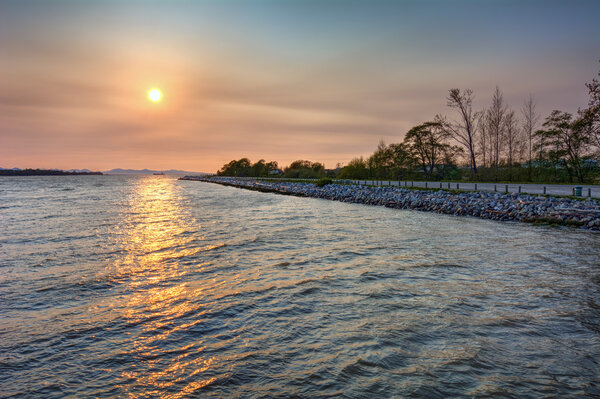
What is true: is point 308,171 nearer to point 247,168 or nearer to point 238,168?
point 247,168

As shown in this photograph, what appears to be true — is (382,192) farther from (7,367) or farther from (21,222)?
(7,367)

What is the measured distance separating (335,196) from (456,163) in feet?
81.5

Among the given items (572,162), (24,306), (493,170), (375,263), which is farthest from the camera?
(493,170)

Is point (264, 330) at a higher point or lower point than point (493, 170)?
lower

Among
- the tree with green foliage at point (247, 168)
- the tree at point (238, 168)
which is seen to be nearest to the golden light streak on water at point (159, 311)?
the tree with green foliage at point (247, 168)

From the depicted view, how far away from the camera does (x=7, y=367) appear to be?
4.42 m

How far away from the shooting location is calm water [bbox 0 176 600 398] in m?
4.04

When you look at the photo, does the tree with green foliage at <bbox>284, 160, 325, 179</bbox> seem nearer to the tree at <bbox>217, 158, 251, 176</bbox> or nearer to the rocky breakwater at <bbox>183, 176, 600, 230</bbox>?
the tree at <bbox>217, 158, 251, 176</bbox>

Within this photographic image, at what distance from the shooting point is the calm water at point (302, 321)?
4.04 metres

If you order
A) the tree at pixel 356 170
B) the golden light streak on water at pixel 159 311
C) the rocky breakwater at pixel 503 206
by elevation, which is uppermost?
the tree at pixel 356 170

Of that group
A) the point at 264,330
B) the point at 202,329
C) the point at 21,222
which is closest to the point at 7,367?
the point at 202,329

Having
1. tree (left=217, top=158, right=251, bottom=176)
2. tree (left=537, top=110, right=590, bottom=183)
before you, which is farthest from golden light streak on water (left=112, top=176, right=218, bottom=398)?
tree (left=217, top=158, right=251, bottom=176)

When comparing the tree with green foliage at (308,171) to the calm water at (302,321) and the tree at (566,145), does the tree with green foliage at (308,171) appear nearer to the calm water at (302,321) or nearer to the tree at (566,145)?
the tree at (566,145)

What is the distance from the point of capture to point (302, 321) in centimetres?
579
